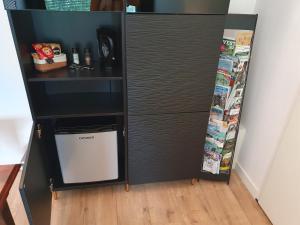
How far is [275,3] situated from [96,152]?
154 cm

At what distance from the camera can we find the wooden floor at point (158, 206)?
1.69m

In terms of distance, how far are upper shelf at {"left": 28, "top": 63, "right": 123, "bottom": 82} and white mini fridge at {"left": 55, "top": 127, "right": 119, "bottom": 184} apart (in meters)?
0.38

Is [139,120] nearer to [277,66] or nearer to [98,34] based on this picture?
[98,34]

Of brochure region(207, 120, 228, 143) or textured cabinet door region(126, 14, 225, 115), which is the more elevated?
textured cabinet door region(126, 14, 225, 115)

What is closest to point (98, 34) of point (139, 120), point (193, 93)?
point (139, 120)

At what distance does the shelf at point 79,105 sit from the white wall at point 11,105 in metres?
0.30

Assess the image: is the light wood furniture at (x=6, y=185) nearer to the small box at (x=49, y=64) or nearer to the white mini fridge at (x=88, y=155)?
the white mini fridge at (x=88, y=155)

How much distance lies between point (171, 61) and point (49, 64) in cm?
77

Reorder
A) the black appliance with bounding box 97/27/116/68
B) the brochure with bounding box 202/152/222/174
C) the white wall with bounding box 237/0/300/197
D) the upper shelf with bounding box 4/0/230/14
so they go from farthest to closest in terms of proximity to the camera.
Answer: the brochure with bounding box 202/152/222/174 → the black appliance with bounding box 97/27/116/68 → the white wall with bounding box 237/0/300/197 → the upper shelf with bounding box 4/0/230/14

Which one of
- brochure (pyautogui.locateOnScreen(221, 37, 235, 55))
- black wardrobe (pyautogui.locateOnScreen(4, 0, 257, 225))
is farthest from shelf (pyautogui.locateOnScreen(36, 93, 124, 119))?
brochure (pyautogui.locateOnScreen(221, 37, 235, 55))

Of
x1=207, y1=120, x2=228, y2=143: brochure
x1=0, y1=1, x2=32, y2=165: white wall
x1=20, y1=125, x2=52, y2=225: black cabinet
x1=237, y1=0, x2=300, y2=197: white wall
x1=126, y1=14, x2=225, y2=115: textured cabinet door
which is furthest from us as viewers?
x1=207, y1=120, x2=228, y2=143: brochure

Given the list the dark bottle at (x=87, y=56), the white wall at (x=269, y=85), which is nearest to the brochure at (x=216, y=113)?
the white wall at (x=269, y=85)

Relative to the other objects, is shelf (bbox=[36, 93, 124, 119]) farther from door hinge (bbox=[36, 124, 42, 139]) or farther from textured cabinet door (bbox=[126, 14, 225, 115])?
textured cabinet door (bbox=[126, 14, 225, 115])

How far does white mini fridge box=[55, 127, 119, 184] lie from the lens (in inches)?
64.3
